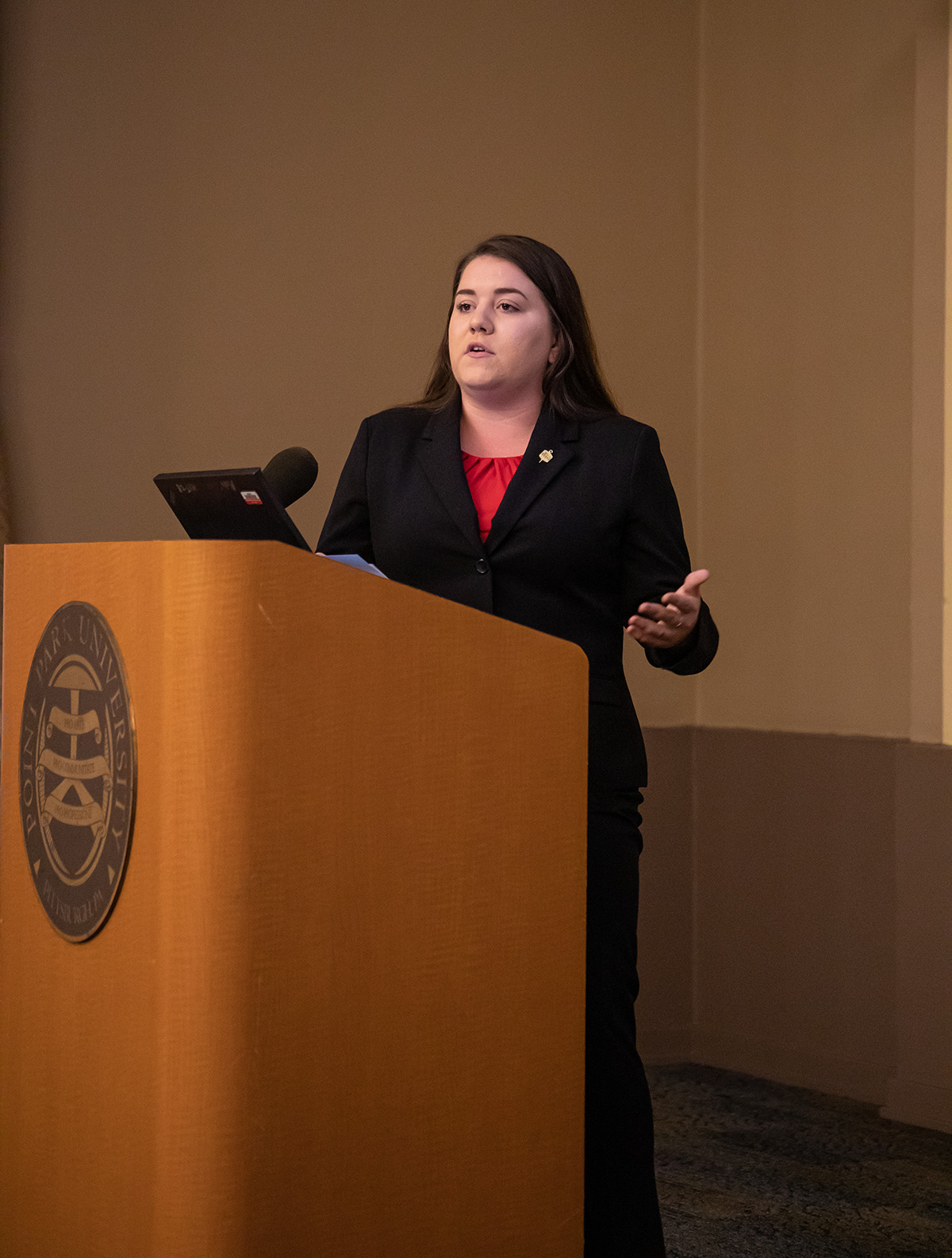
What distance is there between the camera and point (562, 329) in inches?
76.6

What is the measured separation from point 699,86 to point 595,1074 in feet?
10.4

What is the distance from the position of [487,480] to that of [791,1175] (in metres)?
1.78

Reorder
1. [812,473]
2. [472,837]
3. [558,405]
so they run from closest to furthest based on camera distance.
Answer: [472,837], [558,405], [812,473]

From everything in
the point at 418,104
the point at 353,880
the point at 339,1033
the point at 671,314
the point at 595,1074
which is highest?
the point at 418,104

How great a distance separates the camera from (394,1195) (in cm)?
125

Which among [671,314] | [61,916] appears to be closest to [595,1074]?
[61,916]

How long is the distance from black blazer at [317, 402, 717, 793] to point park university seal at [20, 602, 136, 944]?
0.66 metres

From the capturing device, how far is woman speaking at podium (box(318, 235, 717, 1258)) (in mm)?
1754

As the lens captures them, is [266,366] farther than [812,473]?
No

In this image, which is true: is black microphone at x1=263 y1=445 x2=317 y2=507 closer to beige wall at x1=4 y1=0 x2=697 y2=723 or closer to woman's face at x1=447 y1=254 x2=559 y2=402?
woman's face at x1=447 y1=254 x2=559 y2=402

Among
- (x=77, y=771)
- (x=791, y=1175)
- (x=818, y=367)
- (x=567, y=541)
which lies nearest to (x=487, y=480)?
(x=567, y=541)

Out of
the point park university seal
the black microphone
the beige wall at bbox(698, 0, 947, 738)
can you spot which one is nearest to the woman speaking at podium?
the black microphone

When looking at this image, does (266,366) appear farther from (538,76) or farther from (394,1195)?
(394,1195)

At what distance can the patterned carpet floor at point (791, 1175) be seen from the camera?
7.93 ft
